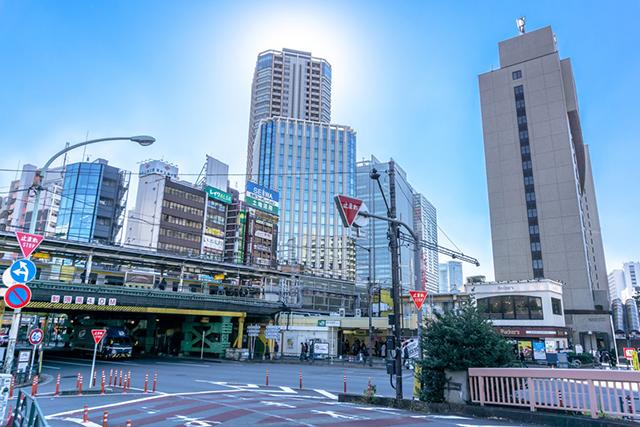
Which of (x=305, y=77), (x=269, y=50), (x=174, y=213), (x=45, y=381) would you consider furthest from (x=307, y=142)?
(x=45, y=381)

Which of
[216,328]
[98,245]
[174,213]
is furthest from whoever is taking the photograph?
[174,213]

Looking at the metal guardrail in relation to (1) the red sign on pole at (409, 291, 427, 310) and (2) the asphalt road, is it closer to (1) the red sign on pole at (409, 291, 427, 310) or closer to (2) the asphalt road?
(2) the asphalt road

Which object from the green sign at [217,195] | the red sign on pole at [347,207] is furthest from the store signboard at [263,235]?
the red sign on pole at [347,207]

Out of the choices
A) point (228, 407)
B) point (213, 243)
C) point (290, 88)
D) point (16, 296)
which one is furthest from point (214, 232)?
point (290, 88)

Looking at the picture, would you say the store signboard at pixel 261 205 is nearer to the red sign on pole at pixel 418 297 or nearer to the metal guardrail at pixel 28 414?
the red sign on pole at pixel 418 297

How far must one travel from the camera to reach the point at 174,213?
87.1 meters

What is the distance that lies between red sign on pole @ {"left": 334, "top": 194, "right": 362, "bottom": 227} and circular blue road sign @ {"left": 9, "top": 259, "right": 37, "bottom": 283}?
26.9 feet

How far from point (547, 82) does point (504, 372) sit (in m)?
75.4

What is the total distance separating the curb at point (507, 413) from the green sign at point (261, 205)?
84.9 m

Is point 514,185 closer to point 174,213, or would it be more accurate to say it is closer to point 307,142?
point 174,213

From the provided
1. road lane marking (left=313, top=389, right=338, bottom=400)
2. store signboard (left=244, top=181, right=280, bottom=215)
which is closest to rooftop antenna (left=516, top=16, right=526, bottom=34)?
store signboard (left=244, top=181, right=280, bottom=215)

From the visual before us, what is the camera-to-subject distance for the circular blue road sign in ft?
34.6

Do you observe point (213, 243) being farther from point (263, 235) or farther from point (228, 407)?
point (228, 407)

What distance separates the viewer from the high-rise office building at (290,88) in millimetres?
167875
